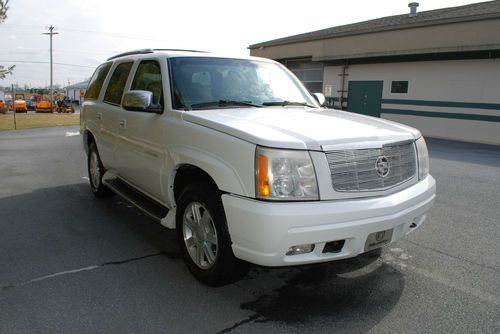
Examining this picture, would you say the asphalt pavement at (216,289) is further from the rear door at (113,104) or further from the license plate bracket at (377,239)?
the rear door at (113,104)

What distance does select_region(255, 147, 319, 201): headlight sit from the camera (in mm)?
2918

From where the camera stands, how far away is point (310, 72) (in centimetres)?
2506

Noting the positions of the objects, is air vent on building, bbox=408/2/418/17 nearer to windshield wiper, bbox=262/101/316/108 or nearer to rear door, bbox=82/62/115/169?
rear door, bbox=82/62/115/169

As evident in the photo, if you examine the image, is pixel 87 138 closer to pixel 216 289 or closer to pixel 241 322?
pixel 216 289

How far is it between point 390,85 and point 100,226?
1795cm

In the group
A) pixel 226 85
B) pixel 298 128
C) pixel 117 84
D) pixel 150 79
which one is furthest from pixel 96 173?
pixel 298 128

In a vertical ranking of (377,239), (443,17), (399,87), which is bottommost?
(377,239)

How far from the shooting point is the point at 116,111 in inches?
206

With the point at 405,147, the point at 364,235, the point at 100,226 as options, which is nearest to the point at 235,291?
the point at 364,235

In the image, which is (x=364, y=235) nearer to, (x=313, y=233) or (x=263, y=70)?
(x=313, y=233)

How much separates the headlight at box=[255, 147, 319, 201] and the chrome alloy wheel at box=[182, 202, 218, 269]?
673 millimetres

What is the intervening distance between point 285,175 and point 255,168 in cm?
21

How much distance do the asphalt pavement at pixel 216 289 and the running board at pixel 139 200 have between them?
0.42 meters

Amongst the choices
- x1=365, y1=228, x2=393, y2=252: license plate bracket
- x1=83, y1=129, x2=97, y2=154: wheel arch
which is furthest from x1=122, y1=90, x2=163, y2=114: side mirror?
x1=83, y1=129, x2=97, y2=154: wheel arch
